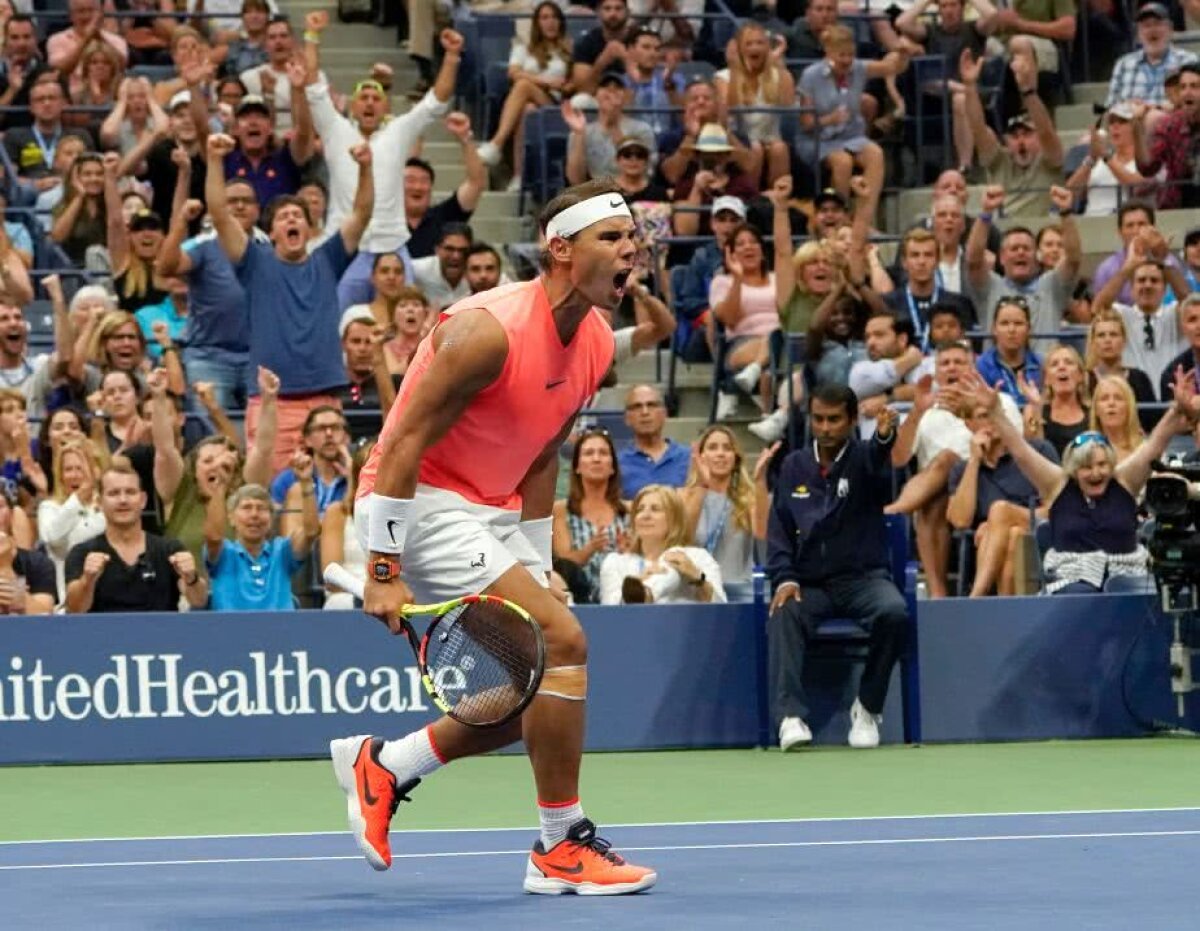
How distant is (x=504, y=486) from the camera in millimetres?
7301

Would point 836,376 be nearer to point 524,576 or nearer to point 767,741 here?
point 767,741

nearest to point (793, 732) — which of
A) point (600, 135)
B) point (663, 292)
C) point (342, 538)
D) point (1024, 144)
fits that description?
point (342, 538)

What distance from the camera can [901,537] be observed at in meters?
11.8

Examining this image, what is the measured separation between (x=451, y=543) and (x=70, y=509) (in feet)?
17.9

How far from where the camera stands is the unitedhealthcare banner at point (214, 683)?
1123 cm

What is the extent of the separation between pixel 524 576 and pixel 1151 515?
5.35 metres

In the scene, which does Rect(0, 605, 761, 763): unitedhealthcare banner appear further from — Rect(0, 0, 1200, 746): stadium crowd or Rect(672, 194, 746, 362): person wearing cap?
Rect(672, 194, 746, 362): person wearing cap

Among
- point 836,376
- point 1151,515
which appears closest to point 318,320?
point 836,376

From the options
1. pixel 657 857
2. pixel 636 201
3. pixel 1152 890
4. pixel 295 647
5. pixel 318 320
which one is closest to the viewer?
pixel 1152 890

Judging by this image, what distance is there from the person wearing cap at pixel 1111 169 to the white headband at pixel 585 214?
9.61 metres

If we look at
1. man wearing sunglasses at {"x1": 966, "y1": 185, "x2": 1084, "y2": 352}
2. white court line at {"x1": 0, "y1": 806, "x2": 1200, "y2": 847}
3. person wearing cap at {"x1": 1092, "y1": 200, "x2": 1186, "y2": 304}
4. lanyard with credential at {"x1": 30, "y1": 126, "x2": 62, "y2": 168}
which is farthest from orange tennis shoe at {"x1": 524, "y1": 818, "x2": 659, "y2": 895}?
lanyard with credential at {"x1": 30, "y1": 126, "x2": 62, "y2": 168}

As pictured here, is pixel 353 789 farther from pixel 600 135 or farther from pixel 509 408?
pixel 600 135

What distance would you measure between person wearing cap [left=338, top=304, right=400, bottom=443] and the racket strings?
6.69 meters

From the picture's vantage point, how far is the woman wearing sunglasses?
11992 mm
